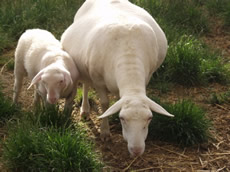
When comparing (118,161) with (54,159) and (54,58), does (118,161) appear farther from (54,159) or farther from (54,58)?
(54,58)

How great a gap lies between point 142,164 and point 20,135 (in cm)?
143

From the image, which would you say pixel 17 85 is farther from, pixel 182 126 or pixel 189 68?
pixel 189 68

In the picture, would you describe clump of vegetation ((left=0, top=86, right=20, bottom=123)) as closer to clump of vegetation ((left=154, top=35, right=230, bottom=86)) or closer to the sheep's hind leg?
the sheep's hind leg

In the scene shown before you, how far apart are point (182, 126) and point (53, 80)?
1.67 meters

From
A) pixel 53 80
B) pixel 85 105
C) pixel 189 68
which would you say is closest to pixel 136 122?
pixel 53 80

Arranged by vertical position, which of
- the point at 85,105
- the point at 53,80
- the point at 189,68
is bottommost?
the point at 85,105

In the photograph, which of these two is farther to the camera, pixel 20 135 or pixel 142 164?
pixel 142 164

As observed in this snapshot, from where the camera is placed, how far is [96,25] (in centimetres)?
499

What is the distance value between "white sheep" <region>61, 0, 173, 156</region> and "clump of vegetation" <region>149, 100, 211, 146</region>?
57 centimetres

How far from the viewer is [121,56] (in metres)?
4.33

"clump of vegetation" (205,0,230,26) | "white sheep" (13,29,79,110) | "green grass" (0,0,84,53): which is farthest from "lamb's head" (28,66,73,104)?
"clump of vegetation" (205,0,230,26)

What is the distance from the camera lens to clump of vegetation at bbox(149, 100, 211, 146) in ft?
16.0

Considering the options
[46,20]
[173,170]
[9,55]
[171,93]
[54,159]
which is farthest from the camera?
[46,20]

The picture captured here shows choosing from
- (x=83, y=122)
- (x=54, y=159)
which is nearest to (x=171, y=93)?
(x=83, y=122)
